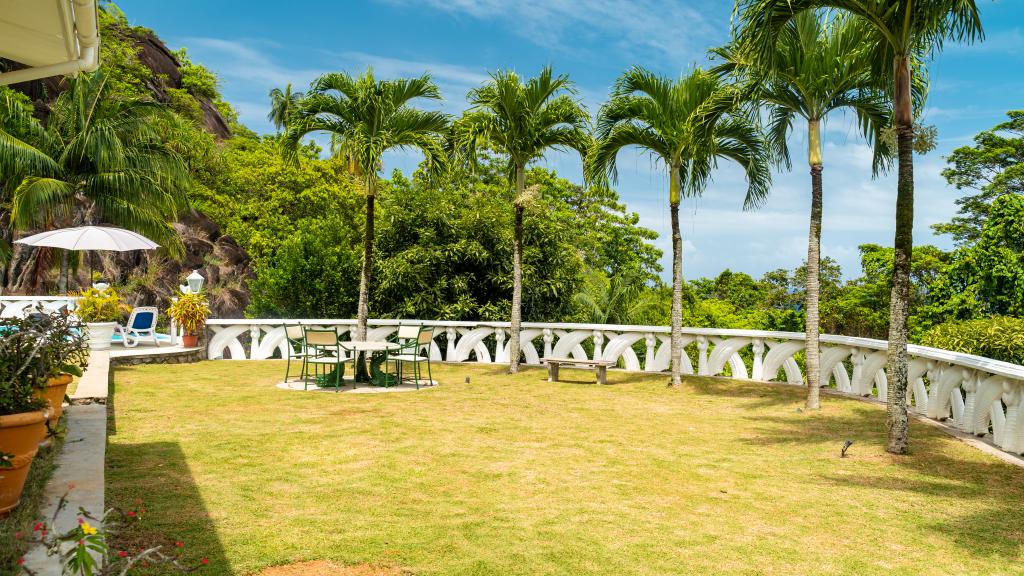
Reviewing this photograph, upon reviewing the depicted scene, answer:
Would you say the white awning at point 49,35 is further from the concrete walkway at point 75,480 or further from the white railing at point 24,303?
the white railing at point 24,303

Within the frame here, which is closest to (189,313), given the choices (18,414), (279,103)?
(18,414)

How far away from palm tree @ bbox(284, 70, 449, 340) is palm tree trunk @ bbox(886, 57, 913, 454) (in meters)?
8.42

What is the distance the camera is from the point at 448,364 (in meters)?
16.1

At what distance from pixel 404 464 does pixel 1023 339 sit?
28.3 ft

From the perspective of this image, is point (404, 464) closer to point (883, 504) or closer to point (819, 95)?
point (883, 504)

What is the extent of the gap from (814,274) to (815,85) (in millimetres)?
2639

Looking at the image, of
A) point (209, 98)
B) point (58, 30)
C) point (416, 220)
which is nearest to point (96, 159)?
point (416, 220)

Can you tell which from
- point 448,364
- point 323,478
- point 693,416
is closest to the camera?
point 323,478

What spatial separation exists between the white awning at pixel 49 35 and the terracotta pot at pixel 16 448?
2.32 metres

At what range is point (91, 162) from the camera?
18188 mm

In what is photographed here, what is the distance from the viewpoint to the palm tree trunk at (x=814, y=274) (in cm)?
1012

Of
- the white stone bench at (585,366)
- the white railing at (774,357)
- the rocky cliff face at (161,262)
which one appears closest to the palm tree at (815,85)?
the white railing at (774,357)

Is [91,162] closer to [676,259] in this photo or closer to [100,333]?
[100,333]

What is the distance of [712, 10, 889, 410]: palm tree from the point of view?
9.62 m
